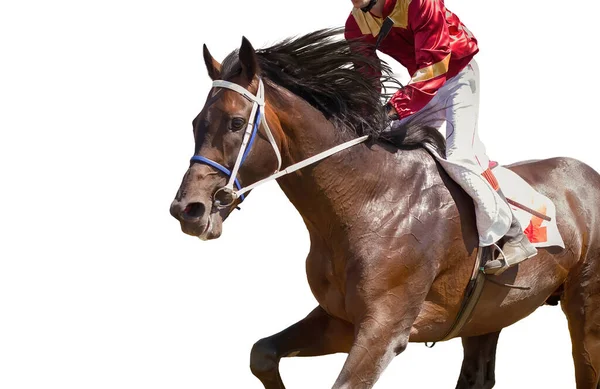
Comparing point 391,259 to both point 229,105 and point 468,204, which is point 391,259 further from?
point 229,105

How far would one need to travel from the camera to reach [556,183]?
8.39 meters

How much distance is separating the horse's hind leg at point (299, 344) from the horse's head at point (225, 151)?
47.8 inches

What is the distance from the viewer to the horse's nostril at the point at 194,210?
6617 mm

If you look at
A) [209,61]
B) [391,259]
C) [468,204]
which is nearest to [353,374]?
[391,259]

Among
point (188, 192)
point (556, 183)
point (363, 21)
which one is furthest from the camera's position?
point (556, 183)

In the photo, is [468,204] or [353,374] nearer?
[353,374]

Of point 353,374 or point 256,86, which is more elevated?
point 256,86

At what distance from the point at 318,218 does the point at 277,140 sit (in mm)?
582

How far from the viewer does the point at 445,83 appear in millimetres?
7879

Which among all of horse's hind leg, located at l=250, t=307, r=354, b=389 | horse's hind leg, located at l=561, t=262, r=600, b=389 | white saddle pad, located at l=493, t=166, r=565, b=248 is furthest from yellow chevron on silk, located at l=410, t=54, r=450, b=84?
horse's hind leg, located at l=561, t=262, r=600, b=389

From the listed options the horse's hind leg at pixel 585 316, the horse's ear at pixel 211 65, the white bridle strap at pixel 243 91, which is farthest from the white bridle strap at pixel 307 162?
the horse's hind leg at pixel 585 316

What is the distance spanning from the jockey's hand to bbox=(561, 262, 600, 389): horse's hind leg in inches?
73.5

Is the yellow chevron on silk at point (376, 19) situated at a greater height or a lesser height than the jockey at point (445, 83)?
greater

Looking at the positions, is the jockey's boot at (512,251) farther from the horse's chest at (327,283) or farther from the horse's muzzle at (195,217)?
the horse's muzzle at (195,217)
